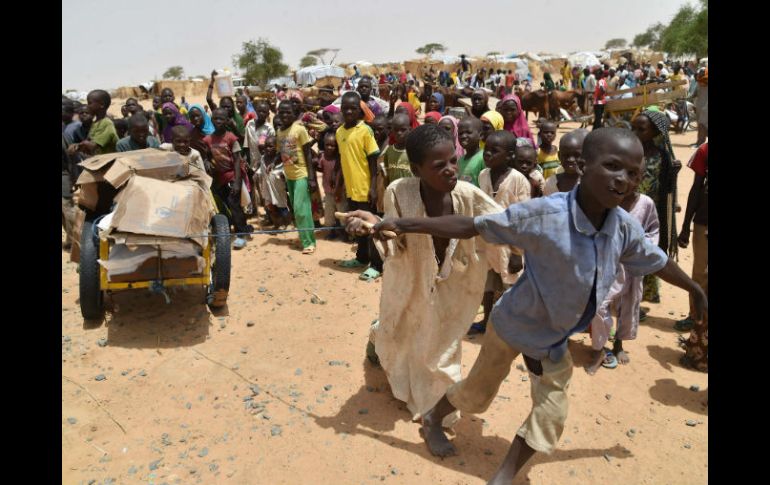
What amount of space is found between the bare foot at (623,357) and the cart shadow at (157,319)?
3.40 m

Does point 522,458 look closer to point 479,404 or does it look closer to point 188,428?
point 479,404

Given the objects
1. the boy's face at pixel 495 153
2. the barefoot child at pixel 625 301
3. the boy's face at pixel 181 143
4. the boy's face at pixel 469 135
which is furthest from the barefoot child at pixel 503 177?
the boy's face at pixel 181 143

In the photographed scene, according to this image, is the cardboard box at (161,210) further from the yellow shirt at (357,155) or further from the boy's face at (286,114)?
the boy's face at (286,114)

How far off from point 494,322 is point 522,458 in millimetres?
662

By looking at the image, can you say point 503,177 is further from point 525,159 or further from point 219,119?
point 219,119

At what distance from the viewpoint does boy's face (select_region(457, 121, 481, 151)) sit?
4.62 m

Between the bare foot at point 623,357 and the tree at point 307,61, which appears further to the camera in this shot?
the tree at point 307,61

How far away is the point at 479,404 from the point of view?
2.71 meters

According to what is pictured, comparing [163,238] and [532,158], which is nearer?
[163,238]

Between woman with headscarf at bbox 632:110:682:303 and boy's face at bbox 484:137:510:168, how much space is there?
114 centimetres

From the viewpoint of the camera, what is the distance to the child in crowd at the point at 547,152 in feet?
17.9

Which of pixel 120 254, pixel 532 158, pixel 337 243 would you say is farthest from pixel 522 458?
pixel 337 243

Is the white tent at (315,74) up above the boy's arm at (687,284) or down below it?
above

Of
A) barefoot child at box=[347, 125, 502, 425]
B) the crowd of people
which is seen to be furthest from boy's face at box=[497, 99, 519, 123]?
barefoot child at box=[347, 125, 502, 425]
